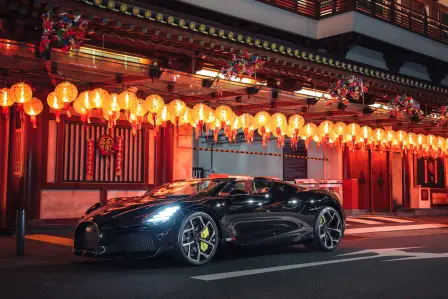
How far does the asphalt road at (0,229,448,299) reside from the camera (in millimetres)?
5719

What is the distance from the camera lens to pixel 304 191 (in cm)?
952

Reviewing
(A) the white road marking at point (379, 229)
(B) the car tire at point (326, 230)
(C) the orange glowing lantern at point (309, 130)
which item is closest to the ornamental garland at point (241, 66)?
(B) the car tire at point (326, 230)

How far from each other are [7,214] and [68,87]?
4363mm

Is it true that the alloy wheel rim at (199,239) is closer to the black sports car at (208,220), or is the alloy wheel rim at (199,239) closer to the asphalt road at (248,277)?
the black sports car at (208,220)

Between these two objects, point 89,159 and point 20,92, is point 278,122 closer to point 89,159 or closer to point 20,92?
point 89,159

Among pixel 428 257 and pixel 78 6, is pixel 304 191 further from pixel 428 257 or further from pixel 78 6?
pixel 78 6

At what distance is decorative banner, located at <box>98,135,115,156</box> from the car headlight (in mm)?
7763

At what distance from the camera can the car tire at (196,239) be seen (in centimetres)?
731

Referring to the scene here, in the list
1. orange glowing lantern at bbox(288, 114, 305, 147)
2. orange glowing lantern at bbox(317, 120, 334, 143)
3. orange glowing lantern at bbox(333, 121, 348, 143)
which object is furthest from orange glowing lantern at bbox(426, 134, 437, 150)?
orange glowing lantern at bbox(288, 114, 305, 147)

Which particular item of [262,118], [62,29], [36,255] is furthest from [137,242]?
[262,118]

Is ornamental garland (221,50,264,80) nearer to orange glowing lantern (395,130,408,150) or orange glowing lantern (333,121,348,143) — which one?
orange glowing lantern (333,121,348,143)

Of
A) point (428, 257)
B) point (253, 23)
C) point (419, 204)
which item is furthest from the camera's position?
point (419, 204)

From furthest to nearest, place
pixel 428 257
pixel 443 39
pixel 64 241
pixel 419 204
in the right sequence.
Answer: pixel 419 204 < pixel 443 39 < pixel 64 241 < pixel 428 257

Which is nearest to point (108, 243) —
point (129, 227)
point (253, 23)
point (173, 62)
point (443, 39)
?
point (129, 227)
